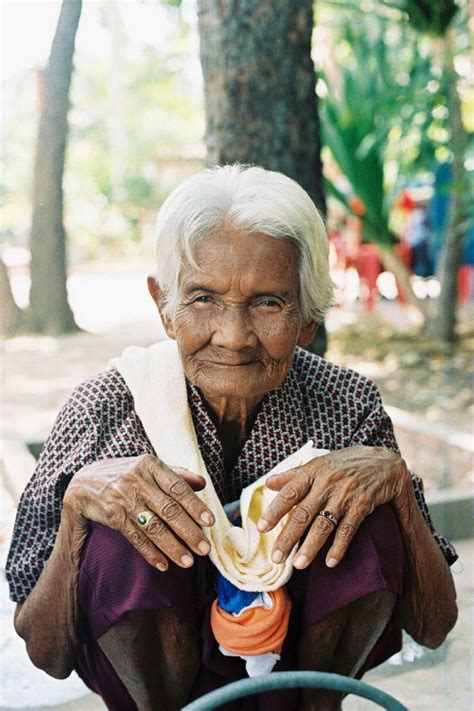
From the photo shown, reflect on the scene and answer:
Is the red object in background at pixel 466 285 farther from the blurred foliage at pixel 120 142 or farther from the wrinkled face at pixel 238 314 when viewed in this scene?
the wrinkled face at pixel 238 314

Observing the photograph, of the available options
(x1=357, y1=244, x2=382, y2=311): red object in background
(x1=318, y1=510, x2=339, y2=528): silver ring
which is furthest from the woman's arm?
(x1=357, y1=244, x2=382, y2=311): red object in background

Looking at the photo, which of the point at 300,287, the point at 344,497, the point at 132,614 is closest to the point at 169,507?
the point at 132,614

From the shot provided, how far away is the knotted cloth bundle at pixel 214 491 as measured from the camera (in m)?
1.66

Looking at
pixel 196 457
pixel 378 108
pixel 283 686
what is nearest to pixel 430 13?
pixel 378 108

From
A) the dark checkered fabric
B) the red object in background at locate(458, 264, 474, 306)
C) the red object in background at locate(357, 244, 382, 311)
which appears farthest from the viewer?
the red object in background at locate(458, 264, 474, 306)

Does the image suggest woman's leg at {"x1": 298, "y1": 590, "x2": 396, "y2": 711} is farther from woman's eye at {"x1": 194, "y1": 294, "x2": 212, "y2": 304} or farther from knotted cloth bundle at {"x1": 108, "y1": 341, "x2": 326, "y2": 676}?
woman's eye at {"x1": 194, "y1": 294, "x2": 212, "y2": 304}

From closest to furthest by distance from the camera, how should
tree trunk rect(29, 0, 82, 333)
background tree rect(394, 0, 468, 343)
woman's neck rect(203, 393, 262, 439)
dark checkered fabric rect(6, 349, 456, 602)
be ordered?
dark checkered fabric rect(6, 349, 456, 602)
woman's neck rect(203, 393, 262, 439)
tree trunk rect(29, 0, 82, 333)
background tree rect(394, 0, 468, 343)

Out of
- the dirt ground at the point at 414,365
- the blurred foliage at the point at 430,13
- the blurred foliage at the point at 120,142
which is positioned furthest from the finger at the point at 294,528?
the blurred foliage at the point at 430,13

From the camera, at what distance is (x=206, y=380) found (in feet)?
5.85

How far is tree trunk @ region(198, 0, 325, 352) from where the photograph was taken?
312 centimetres

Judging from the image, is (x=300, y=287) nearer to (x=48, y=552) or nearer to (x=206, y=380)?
(x=206, y=380)

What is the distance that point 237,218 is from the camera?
5.57 ft

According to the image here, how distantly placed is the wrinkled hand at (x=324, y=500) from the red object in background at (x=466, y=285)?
10079mm

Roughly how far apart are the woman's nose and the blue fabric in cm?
45
